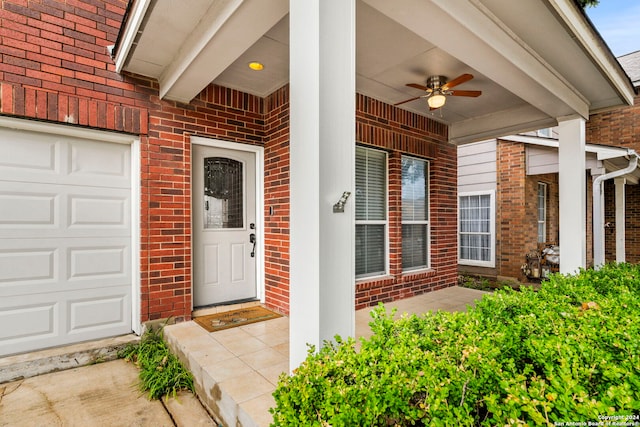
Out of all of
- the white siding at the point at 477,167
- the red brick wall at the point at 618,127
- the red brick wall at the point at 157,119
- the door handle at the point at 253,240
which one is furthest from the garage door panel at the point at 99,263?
the red brick wall at the point at 618,127

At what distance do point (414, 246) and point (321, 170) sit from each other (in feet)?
12.6

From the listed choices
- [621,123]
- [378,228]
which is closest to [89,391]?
[378,228]

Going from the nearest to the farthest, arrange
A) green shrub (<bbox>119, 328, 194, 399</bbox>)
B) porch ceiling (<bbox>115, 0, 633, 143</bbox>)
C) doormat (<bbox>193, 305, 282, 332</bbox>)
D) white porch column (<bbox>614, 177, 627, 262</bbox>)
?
porch ceiling (<bbox>115, 0, 633, 143</bbox>) < green shrub (<bbox>119, 328, 194, 399</bbox>) < doormat (<bbox>193, 305, 282, 332</bbox>) < white porch column (<bbox>614, 177, 627, 262</bbox>)

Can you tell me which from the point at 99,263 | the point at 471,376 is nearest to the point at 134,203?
the point at 99,263

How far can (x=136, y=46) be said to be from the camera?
259cm

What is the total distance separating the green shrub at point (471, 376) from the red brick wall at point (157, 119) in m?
2.41

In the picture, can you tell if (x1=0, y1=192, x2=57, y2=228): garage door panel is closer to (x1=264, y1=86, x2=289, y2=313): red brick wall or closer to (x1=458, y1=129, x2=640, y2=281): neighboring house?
(x1=264, y1=86, x2=289, y2=313): red brick wall

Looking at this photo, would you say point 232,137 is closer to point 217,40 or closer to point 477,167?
point 217,40

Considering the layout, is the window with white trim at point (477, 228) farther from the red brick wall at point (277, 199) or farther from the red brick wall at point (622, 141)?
the red brick wall at point (277, 199)

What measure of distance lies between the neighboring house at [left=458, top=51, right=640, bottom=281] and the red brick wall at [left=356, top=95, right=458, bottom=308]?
219 centimetres

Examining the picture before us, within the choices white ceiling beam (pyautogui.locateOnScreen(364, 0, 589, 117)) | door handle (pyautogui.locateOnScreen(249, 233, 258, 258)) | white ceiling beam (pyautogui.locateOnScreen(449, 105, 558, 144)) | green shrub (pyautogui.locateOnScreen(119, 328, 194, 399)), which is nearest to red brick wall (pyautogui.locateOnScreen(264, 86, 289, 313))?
door handle (pyautogui.locateOnScreen(249, 233, 258, 258))

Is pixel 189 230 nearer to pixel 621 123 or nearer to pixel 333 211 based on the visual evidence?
pixel 333 211

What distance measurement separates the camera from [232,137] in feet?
12.1

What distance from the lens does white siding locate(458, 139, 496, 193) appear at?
7048 millimetres
